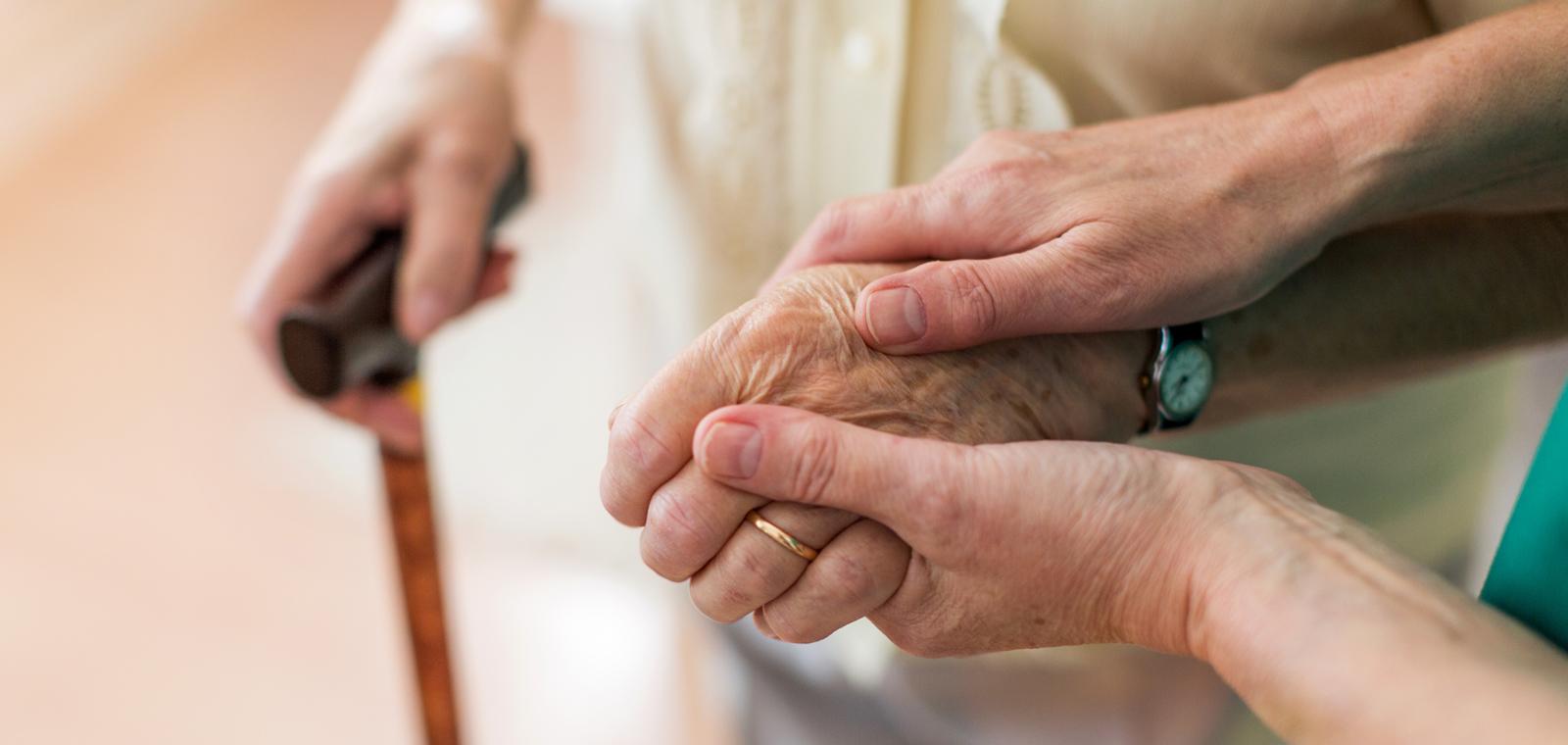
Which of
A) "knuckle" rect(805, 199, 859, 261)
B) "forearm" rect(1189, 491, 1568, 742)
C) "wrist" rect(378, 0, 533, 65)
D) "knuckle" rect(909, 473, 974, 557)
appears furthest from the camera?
"wrist" rect(378, 0, 533, 65)

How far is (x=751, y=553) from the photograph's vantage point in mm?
582

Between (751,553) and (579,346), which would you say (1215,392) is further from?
(579,346)

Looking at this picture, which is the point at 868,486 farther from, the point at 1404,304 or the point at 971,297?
the point at 1404,304

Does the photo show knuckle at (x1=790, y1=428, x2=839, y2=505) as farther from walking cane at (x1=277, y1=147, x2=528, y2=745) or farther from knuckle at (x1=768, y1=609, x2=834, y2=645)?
walking cane at (x1=277, y1=147, x2=528, y2=745)

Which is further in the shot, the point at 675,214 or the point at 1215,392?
the point at 675,214

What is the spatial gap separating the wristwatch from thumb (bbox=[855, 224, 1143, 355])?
0.09m

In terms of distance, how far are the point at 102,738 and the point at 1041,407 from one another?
1.42 meters

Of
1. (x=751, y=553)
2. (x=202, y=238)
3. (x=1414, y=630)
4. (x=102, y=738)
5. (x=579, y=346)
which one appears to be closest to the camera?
(x=1414, y=630)

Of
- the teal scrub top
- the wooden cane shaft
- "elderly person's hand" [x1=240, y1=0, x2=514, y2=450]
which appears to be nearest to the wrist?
"elderly person's hand" [x1=240, y1=0, x2=514, y2=450]

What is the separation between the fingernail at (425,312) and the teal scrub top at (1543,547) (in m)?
0.73

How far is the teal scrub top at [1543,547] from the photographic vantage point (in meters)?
0.50

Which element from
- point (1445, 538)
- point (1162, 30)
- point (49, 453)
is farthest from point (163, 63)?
point (1445, 538)

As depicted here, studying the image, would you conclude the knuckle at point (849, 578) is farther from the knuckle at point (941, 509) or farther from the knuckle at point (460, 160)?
the knuckle at point (460, 160)

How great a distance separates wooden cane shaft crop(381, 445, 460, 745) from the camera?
3.56 ft
